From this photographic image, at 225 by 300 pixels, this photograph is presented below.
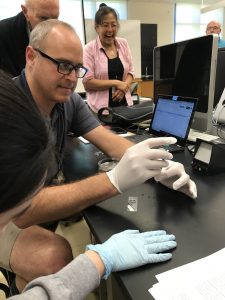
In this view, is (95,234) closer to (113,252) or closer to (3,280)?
(113,252)

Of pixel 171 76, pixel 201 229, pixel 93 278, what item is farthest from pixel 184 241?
pixel 171 76

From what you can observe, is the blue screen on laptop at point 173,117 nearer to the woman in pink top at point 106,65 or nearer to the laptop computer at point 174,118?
the laptop computer at point 174,118

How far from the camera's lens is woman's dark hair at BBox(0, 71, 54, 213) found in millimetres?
367

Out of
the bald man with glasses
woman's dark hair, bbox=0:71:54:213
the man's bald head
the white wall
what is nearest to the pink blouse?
the man's bald head

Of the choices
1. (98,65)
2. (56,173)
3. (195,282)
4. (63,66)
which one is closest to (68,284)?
(195,282)

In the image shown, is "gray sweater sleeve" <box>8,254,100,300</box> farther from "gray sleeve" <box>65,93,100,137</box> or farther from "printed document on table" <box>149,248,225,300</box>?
"gray sleeve" <box>65,93,100,137</box>

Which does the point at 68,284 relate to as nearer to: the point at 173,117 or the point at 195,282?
the point at 195,282

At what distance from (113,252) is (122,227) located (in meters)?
0.09

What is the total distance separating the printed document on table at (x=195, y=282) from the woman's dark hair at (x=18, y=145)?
11.6 inches

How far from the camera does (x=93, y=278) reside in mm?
606

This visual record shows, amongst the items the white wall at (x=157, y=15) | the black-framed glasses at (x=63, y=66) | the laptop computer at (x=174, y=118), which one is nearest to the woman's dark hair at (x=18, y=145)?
the black-framed glasses at (x=63, y=66)

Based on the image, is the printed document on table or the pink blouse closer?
the printed document on table

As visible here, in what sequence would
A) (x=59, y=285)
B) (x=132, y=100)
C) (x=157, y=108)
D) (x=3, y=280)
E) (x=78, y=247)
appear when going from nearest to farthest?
(x=59, y=285)
(x=78, y=247)
(x=3, y=280)
(x=157, y=108)
(x=132, y=100)

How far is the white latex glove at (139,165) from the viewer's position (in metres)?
0.79
